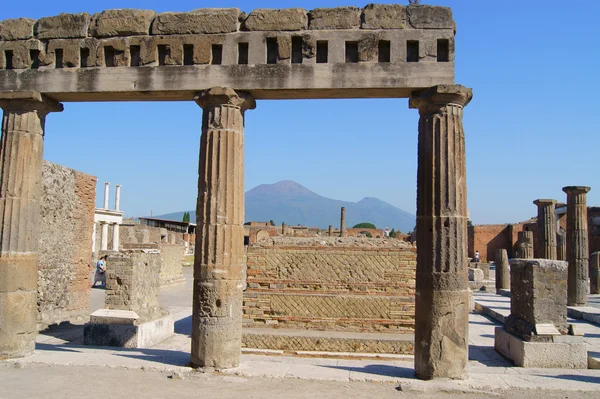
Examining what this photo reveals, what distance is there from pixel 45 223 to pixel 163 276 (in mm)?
10876

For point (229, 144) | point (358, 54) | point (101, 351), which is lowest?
point (101, 351)

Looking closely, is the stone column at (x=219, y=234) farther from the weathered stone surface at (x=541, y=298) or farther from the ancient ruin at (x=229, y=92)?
the weathered stone surface at (x=541, y=298)

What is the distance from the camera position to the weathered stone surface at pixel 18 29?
805 centimetres

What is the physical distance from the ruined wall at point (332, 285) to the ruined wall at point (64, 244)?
4.96 m

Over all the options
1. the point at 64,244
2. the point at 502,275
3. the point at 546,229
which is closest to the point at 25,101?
the point at 64,244

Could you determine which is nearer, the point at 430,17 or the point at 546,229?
the point at 430,17

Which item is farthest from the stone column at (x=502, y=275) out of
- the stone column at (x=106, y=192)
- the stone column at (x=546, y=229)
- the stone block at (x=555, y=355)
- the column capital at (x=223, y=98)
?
the stone column at (x=106, y=192)

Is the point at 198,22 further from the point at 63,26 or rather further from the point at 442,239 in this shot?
the point at 442,239

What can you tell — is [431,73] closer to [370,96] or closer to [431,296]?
[370,96]

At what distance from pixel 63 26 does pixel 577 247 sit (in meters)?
16.1

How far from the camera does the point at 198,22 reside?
7.50m

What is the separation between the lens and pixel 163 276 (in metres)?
23.1

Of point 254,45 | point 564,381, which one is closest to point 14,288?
point 254,45

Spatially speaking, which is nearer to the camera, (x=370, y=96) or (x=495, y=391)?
(x=495, y=391)
